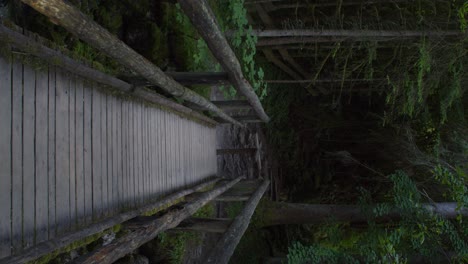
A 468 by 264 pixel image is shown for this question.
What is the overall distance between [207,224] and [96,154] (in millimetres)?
1498

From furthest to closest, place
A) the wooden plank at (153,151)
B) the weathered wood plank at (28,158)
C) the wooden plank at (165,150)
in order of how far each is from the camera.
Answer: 1. the wooden plank at (165,150)
2. the wooden plank at (153,151)
3. the weathered wood plank at (28,158)

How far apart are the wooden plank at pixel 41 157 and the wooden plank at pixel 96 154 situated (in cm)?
60

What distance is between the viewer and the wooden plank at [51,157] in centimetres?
274

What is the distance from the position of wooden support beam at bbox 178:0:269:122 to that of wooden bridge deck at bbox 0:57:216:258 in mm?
1121

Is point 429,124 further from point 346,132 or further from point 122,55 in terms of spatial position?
point 122,55

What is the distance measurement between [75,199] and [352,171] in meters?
8.58

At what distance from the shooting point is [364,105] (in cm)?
1009

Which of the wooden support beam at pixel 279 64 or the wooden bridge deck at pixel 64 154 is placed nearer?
the wooden bridge deck at pixel 64 154

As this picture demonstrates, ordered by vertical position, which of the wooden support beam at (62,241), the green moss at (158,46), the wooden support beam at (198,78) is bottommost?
the wooden support beam at (62,241)

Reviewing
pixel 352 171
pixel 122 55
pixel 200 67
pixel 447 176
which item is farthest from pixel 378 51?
pixel 122 55

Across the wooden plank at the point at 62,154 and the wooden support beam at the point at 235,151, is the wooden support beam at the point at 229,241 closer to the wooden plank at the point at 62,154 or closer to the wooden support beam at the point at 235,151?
the wooden plank at the point at 62,154

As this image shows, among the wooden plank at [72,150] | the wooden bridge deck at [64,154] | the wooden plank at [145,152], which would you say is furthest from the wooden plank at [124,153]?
the wooden plank at [72,150]

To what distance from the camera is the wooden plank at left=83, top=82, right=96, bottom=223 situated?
318 centimetres

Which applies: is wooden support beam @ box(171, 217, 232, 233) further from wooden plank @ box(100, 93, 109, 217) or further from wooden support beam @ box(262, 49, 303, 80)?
wooden support beam @ box(262, 49, 303, 80)
